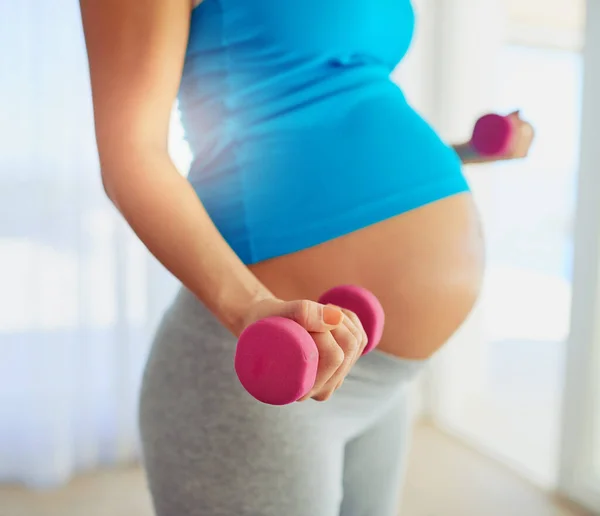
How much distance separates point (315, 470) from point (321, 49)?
0.35 m

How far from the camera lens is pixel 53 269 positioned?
1.60 meters

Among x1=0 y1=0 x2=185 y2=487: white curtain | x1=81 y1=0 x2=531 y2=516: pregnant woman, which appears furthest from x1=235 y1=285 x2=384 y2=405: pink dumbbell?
x1=0 y1=0 x2=185 y2=487: white curtain

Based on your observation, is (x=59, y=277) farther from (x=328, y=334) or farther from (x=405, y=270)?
(x=328, y=334)

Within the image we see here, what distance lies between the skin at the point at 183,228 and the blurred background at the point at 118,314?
34.9 inches

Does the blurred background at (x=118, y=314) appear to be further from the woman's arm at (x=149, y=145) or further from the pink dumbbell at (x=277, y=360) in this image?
the pink dumbbell at (x=277, y=360)

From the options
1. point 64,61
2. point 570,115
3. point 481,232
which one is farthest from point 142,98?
point 570,115

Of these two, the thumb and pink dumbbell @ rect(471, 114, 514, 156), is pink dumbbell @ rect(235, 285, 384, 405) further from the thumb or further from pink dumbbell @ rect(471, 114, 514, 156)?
pink dumbbell @ rect(471, 114, 514, 156)

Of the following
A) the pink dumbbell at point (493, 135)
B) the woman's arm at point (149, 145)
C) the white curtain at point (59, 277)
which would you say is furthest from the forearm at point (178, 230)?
the white curtain at point (59, 277)

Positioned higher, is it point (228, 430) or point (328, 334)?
point (328, 334)

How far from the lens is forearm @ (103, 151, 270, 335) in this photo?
0.38 m

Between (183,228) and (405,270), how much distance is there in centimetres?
20

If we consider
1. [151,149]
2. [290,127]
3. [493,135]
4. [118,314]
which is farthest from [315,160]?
[118,314]

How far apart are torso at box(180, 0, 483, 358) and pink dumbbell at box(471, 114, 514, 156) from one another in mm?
177

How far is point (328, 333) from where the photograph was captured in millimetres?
310
